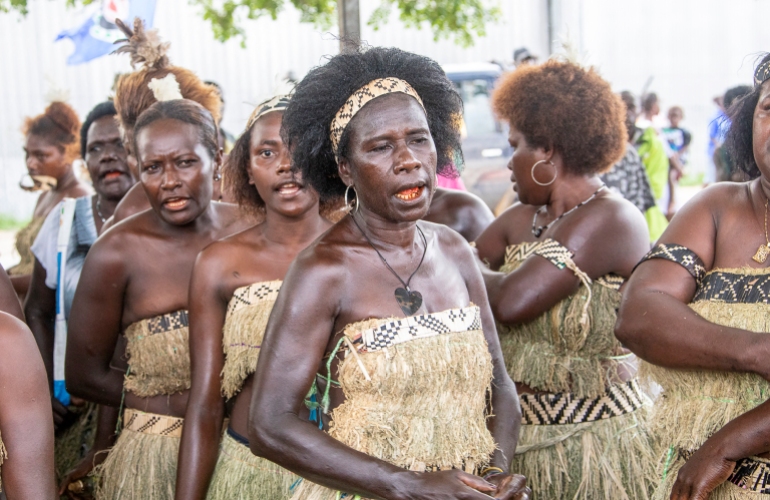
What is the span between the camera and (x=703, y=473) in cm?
251

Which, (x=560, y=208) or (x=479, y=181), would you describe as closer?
(x=560, y=208)

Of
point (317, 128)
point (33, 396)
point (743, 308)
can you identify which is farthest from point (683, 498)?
point (33, 396)

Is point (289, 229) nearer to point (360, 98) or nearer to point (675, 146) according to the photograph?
point (360, 98)

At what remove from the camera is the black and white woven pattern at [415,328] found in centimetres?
242

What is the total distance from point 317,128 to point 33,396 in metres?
1.14

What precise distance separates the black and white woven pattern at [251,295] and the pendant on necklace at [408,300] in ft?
2.34

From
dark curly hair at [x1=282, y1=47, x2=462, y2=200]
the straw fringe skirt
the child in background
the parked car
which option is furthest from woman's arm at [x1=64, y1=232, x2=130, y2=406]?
the child in background

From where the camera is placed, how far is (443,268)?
2.73 meters

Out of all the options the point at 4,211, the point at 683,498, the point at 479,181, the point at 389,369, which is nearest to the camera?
the point at 389,369

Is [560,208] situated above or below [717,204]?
below

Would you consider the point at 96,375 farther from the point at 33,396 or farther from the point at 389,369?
the point at 389,369

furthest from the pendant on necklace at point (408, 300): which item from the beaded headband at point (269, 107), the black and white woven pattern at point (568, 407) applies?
the black and white woven pattern at point (568, 407)

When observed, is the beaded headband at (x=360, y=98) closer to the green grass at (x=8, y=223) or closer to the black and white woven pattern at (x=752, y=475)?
the black and white woven pattern at (x=752, y=475)

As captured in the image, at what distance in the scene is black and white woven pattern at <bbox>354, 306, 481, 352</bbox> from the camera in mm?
2422
